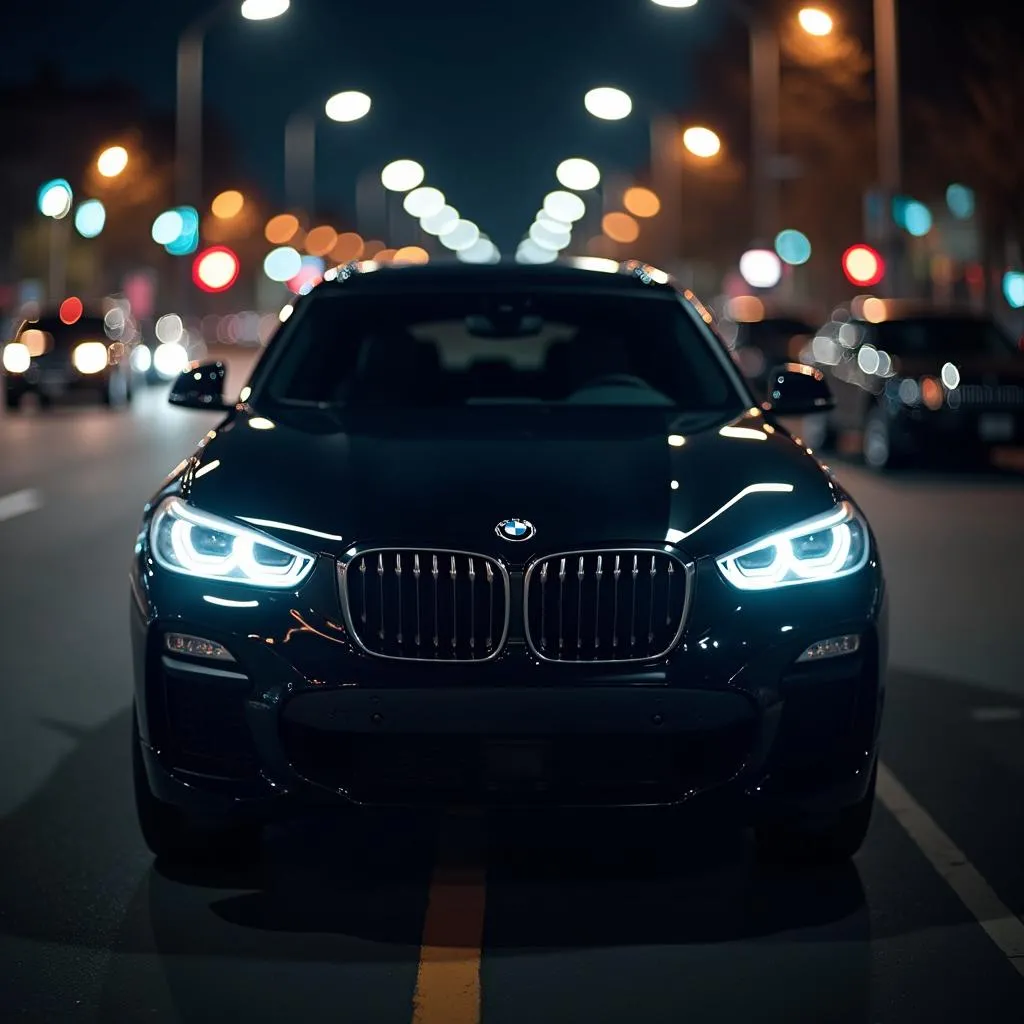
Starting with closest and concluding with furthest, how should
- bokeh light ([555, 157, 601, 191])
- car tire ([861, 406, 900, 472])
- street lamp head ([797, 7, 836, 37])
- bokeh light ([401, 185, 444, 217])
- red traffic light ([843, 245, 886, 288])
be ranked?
car tire ([861, 406, 900, 472]), street lamp head ([797, 7, 836, 37]), red traffic light ([843, 245, 886, 288]), bokeh light ([555, 157, 601, 191]), bokeh light ([401, 185, 444, 217])

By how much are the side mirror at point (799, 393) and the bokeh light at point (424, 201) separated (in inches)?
4281

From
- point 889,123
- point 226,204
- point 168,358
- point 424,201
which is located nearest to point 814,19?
point 889,123

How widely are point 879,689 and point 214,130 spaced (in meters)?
129

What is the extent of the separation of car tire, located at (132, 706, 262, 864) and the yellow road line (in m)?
0.52

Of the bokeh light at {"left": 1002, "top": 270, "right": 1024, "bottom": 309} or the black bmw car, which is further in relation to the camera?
the bokeh light at {"left": 1002, "top": 270, "right": 1024, "bottom": 309}

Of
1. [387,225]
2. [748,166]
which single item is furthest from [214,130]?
[748,166]

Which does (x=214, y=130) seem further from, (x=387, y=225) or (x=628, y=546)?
(x=628, y=546)

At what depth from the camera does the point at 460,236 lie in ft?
545

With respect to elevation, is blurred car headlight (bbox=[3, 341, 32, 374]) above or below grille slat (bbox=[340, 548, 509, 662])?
below

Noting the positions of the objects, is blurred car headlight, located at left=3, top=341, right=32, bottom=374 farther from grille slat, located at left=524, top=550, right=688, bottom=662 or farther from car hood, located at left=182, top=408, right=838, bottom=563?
grille slat, located at left=524, top=550, right=688, bottom=662

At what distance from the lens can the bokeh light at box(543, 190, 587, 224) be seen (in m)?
121

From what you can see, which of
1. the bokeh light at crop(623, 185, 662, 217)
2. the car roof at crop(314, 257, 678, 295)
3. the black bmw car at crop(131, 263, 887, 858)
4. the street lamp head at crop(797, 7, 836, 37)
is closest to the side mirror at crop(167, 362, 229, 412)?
the car roof at crop(314, 257, 678, 295)

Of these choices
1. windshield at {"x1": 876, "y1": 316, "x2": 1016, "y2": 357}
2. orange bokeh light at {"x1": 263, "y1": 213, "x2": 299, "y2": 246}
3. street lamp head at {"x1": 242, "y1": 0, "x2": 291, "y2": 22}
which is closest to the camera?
windshield at {"x1": 876, "y1": 316, "x2": 1016, "y2": 357}

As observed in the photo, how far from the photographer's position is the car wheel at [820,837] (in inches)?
232
